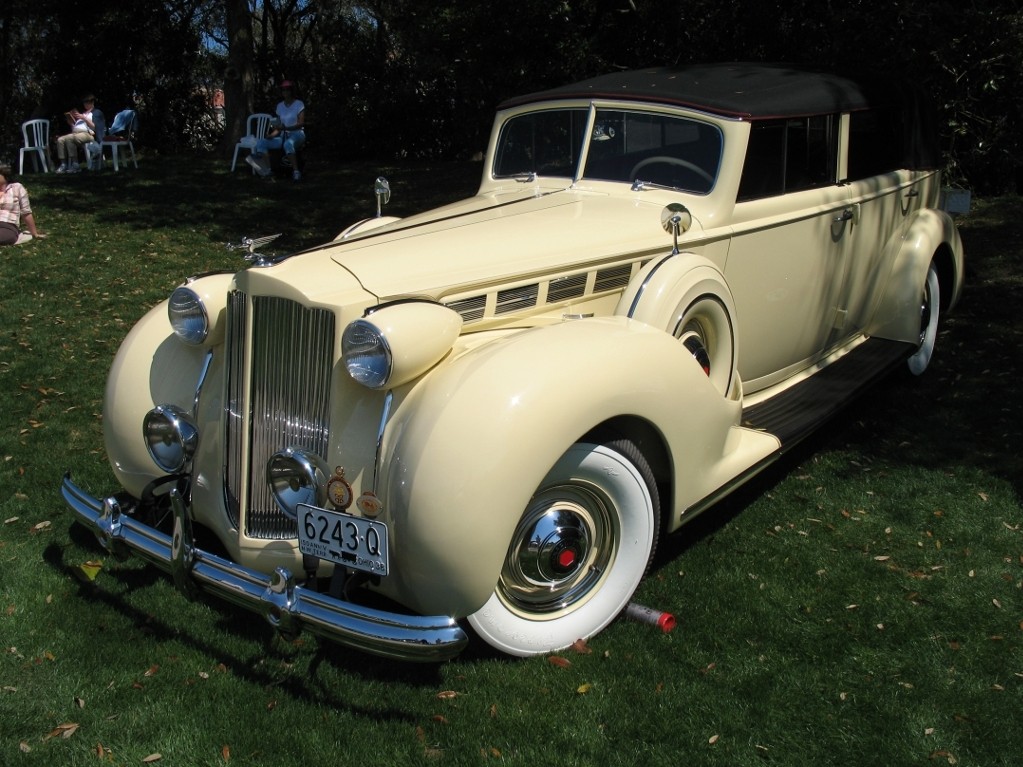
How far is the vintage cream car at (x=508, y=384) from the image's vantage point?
287cm

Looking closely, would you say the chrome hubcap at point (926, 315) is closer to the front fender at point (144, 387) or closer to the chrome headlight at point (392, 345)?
the chrome headlight at point (392, 345)

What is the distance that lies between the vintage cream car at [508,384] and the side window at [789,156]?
0.02 m

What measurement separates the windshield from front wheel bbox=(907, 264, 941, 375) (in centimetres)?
229

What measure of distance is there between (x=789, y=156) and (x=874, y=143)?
3.32ft

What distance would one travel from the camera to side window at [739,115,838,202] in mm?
4488

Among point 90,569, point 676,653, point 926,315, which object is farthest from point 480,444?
point 926,315

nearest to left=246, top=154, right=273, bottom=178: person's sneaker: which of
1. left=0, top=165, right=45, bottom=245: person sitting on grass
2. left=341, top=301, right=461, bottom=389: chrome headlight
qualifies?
left=0, top=165, right=45, bottom=245: person sitting on grass

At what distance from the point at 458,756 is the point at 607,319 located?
1.54 metres

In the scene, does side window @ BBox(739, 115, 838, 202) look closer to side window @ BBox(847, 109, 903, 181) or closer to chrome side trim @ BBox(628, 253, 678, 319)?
side window @ BBox(847, 109, 903, 181)

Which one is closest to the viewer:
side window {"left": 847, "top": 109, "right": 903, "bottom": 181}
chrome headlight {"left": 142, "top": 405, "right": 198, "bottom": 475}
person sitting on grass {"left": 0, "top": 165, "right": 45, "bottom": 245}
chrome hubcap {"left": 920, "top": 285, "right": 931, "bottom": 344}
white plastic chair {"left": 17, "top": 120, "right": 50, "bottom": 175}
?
chrome headlight {"left": 142, "top": 405, "right": 198, "bottom": 475}

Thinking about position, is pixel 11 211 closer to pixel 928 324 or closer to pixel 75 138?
pixel 75 138

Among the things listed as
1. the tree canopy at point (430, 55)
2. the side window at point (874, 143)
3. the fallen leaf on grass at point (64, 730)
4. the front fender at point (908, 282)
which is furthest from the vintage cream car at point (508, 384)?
the tree canopy at point (430, 55)

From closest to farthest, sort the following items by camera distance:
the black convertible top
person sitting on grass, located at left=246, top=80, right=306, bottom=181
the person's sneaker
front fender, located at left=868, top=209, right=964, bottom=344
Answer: the black convertible top
front fender, located at left=868, top=209, right=964, bottom=344
person sitting on grass, located at left=246, top=80, right=306, bottom=181
the person's sneaker

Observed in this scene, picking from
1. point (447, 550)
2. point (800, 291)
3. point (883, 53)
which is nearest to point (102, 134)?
point (883, 53)
